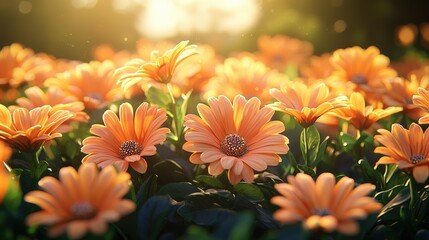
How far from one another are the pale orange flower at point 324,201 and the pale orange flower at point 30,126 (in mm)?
889

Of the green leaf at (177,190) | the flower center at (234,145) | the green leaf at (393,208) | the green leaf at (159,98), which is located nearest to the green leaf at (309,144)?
the flower center at (234,145)

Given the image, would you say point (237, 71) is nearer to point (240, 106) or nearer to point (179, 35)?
point (240, 106)

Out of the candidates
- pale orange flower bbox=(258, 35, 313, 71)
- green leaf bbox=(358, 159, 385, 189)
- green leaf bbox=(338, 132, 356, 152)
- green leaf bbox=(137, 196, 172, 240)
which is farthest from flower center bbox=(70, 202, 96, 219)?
pale orange flower bbox=(258, 35, 313, 71)

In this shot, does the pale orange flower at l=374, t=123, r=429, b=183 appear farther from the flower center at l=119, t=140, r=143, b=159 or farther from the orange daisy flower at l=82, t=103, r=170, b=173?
the flower center at l=119, t=140, r=143, b=159

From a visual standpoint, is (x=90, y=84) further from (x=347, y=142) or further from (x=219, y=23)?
(x=219, y=23)

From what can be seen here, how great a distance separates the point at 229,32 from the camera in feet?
23.6

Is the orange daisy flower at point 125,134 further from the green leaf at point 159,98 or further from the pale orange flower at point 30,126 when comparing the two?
the green leaf at point 159,98

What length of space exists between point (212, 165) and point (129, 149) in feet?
1.24

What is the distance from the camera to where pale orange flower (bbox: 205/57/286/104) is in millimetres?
2793

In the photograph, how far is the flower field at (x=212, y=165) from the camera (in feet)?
4.61

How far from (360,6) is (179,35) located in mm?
2690

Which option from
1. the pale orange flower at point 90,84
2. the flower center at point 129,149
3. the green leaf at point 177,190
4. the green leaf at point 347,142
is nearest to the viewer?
the green leaf at point 177,190

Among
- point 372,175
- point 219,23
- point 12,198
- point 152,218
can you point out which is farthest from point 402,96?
point 219,23

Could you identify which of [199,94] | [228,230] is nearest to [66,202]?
[228,230]
